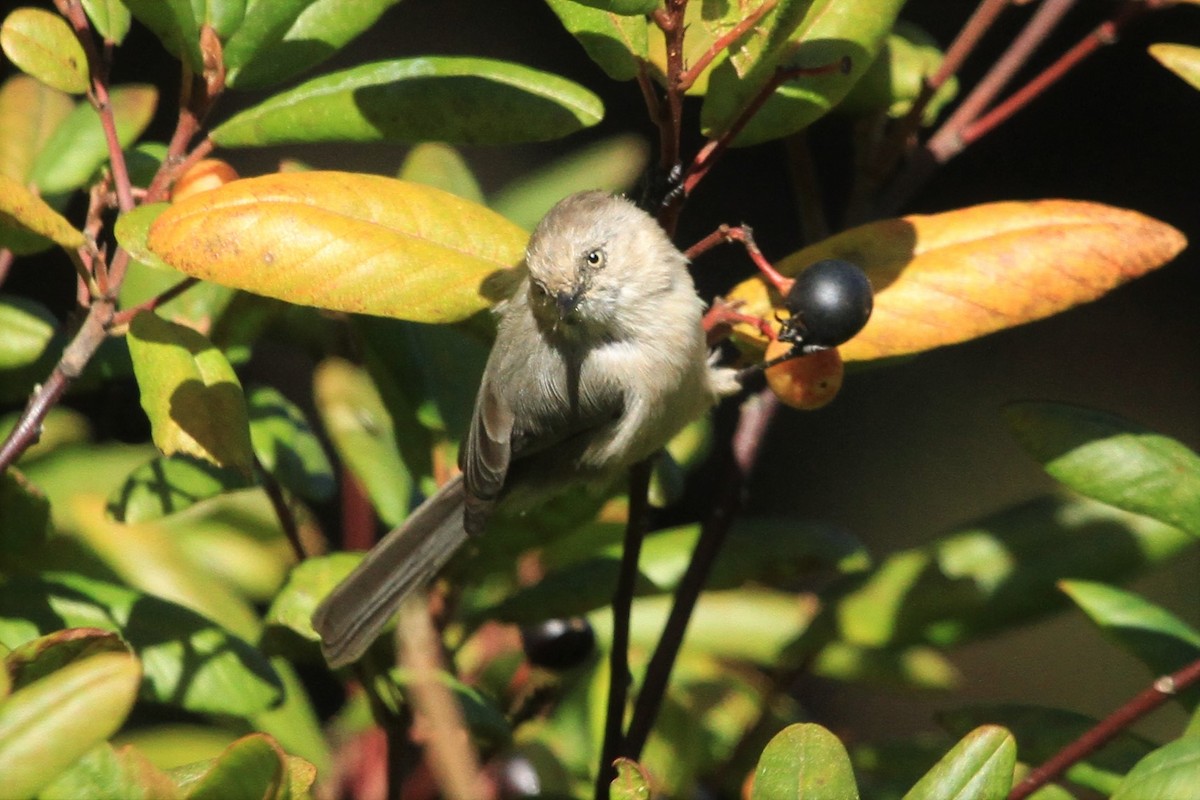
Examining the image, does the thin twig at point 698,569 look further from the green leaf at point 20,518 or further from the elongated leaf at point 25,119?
the elongated leaf at point 25,119

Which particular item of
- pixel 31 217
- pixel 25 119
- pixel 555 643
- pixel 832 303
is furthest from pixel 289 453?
pixel 832 303

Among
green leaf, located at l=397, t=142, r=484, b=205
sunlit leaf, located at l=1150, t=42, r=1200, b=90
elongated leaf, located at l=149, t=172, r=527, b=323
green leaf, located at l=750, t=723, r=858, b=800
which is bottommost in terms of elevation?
green leaf, located at l=750, t=723, r=858, b=800

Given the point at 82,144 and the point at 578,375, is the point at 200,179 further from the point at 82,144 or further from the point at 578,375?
the point at 578,375

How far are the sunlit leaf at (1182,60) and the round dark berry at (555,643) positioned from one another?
128 centimetres

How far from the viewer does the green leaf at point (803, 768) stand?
145 cm

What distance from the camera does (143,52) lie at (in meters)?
5.29

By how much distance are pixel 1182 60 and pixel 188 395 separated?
1.43 m

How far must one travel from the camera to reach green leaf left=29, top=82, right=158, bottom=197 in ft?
7.69

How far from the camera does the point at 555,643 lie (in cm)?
236

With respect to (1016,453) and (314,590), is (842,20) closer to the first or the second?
(314,590)

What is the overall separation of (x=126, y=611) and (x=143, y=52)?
3774 mm

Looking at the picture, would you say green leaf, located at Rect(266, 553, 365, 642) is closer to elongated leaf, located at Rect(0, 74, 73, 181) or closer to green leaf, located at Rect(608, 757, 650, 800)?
green leaf, located at Rect(608, 757, 650, 800)

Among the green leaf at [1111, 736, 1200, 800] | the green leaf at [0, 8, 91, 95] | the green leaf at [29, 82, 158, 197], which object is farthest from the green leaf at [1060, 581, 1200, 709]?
the green leaf at [29, 82, 158, 197]

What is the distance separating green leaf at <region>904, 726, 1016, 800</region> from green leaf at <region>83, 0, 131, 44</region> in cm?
147
